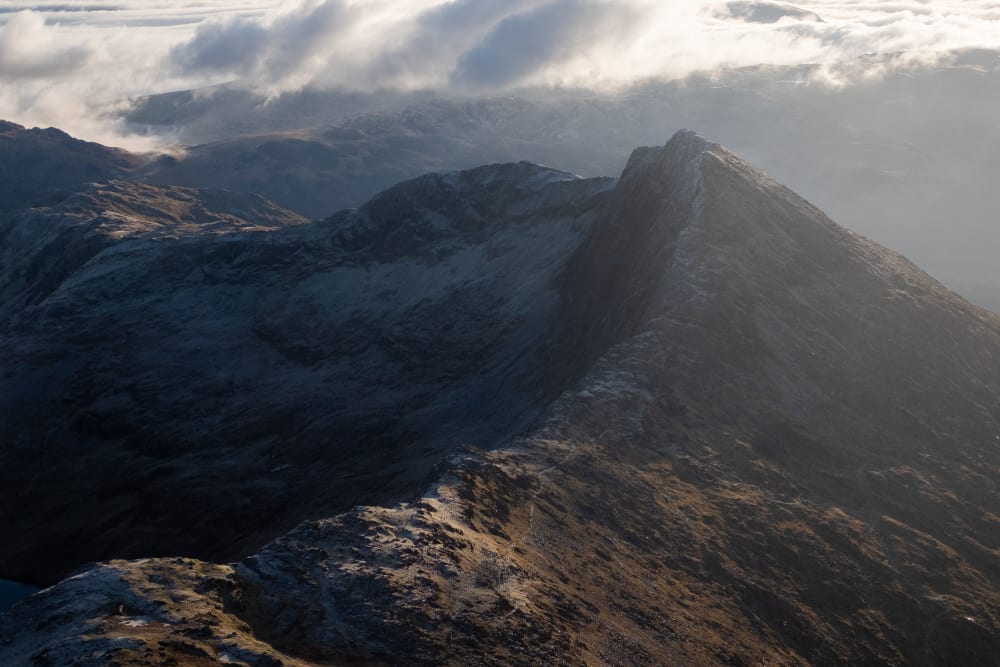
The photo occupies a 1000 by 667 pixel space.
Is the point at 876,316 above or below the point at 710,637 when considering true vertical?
above

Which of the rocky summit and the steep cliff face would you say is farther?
the steep cliff face

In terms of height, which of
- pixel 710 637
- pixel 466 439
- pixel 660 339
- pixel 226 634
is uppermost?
pixel 660 339

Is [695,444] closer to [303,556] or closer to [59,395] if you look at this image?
[303,556]

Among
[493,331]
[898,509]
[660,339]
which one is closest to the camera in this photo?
[898,509]

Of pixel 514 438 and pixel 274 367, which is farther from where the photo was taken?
pixel 274 367

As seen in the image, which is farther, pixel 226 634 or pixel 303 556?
pixel 303 556

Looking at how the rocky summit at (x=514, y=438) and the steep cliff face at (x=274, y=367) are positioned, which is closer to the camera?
the rocky summit at (x=514, y=438)

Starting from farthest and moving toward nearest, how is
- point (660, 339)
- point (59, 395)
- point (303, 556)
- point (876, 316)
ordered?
point (59, 395) < point (876, 316) < point (660, 339) < point (303, 556)

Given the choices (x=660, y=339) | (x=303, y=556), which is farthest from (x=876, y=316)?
(x=303, y=556)
